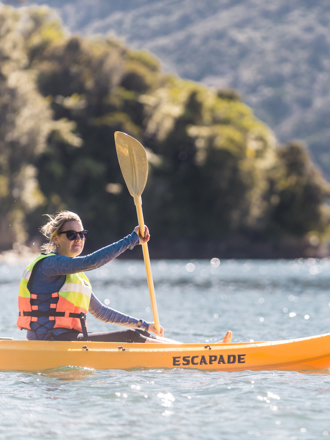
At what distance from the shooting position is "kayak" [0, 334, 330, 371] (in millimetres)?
7523

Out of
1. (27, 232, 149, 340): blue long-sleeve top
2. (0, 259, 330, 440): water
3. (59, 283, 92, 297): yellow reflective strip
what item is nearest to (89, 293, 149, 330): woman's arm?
(27, 232, 149, 340): blue long-sleeve top

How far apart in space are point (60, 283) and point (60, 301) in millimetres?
174

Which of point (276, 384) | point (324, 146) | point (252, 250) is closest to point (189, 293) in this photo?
point (276, 384)

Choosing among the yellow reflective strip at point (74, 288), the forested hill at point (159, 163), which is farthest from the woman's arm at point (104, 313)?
the forested hill at point (159, 163)

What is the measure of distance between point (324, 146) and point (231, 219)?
13727 cm

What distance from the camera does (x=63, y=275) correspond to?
24.0 ft

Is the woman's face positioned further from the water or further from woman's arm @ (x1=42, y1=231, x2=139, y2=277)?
the water

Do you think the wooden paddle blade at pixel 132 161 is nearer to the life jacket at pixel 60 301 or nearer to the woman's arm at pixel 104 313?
the woman's arm at pixel 104 313

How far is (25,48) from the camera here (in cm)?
5234

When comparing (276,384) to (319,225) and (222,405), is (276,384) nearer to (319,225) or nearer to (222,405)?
(222,405)

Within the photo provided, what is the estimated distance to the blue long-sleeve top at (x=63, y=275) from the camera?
22.4 ft

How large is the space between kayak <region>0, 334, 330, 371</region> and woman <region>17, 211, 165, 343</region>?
17 cm

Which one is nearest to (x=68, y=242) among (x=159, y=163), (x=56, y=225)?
(x=56, y=225)

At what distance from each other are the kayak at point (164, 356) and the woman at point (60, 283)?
17 cm
